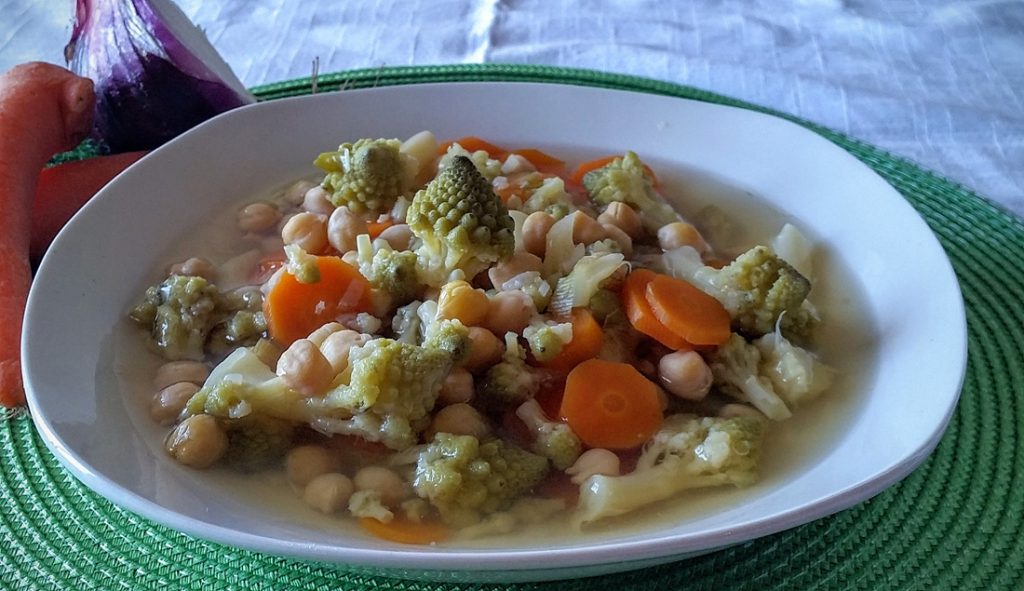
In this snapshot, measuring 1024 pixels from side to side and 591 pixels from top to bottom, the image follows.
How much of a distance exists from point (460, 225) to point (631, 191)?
55 cm

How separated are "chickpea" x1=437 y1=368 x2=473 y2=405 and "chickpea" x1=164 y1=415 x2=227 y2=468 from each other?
0.38 metres

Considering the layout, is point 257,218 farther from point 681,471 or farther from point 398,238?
point 681,471

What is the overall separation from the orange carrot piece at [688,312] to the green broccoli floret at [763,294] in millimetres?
32

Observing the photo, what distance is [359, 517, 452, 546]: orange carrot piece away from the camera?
1.37m

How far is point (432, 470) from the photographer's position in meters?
1.42

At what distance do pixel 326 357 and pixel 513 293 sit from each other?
362 millimetres

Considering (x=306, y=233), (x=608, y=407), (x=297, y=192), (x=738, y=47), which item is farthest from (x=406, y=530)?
(x=738, y=47)

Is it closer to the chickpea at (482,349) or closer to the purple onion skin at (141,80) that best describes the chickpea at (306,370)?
the chickpea at (482,349)

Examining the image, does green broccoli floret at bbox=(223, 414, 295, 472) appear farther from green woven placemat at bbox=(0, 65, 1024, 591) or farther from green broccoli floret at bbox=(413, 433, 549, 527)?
green broccoli floret at bbox=(413, 433, 549, 527)

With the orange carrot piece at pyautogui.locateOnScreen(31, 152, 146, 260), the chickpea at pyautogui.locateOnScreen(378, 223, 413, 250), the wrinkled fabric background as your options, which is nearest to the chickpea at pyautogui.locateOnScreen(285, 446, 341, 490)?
the chickpea at pyautogui.locateOnScreen(378, 223, 413, 250)

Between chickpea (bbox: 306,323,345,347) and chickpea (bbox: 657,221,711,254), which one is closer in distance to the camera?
chickpea (bbox: 306,323,345,347)

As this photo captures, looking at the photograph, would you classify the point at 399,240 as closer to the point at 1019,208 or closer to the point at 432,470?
the point at 432,470

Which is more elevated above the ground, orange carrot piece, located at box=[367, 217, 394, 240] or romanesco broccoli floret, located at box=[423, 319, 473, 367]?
romanesco broccoli floret, located at box=[423, 319, 473, 367]

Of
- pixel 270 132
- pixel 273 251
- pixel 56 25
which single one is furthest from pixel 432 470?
pixel 56 25
